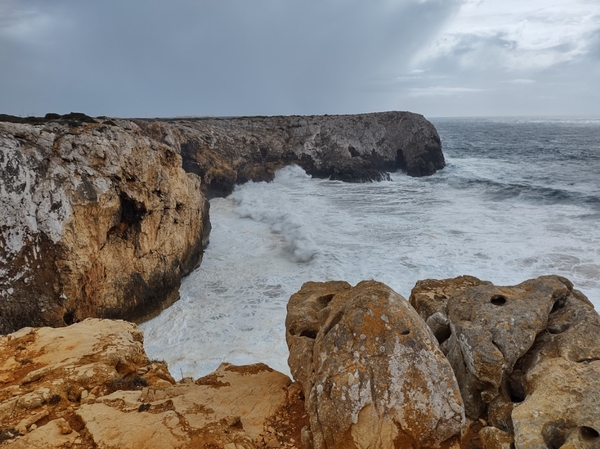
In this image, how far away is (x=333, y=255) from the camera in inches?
628

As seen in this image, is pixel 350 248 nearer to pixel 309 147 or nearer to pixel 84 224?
pixel 84 224

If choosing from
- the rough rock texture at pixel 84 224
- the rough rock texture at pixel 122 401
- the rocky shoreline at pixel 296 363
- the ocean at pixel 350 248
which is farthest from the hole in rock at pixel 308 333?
the rough rock texture at pixel 84 224

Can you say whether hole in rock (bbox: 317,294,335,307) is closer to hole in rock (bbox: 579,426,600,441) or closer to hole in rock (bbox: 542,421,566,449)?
hole in rock (bbox: 542,421,566,449)

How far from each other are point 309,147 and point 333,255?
81.3 feet

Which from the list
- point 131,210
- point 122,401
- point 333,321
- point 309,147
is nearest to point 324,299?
point 333,321

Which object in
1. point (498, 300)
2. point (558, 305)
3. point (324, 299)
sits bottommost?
point (324, 299)

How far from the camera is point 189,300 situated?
41.6 feet

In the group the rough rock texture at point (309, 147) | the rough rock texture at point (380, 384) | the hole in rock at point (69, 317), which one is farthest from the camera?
the rough rock texture at point (309, 147)

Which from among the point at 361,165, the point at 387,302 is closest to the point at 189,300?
the point at 387,302

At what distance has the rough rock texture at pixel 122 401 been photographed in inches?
167

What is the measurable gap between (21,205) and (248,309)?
21.8ft

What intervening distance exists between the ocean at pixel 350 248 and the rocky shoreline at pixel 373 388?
366 centimetres

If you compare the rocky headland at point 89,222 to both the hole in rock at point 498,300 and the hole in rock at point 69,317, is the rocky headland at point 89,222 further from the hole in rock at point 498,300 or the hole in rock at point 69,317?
the hole in rock at point 498,300

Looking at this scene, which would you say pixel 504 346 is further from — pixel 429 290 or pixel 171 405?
pixel 171 405
